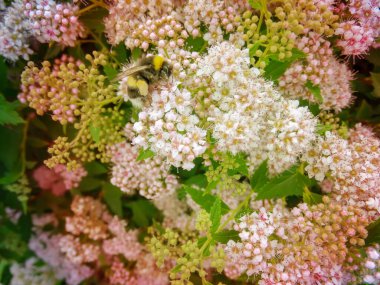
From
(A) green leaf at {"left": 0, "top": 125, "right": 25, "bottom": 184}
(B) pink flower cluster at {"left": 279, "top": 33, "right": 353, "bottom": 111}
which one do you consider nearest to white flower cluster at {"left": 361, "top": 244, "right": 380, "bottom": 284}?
(B) pink flower cluster at {"left": 279, "top": 33, "right": 353, "bottom": 111}

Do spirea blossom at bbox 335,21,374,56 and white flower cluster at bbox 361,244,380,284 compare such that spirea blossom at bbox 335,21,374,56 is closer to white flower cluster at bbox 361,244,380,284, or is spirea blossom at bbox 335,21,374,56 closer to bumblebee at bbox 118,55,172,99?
bumblebee at bbox 118,55,172,99

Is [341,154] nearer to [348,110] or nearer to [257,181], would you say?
[257,181]

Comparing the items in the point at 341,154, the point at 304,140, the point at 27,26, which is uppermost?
the point at 27,26

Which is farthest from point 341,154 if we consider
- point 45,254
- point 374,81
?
point 45,254

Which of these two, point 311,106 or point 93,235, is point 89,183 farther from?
point 311,106

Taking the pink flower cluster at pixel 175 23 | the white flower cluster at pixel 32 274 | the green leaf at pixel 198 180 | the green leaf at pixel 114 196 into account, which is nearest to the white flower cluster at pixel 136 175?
the green leaf at pixel 198 180

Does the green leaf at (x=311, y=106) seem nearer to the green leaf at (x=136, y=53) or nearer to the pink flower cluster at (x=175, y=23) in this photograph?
the pink flower cluster at (x=175, y=23)
